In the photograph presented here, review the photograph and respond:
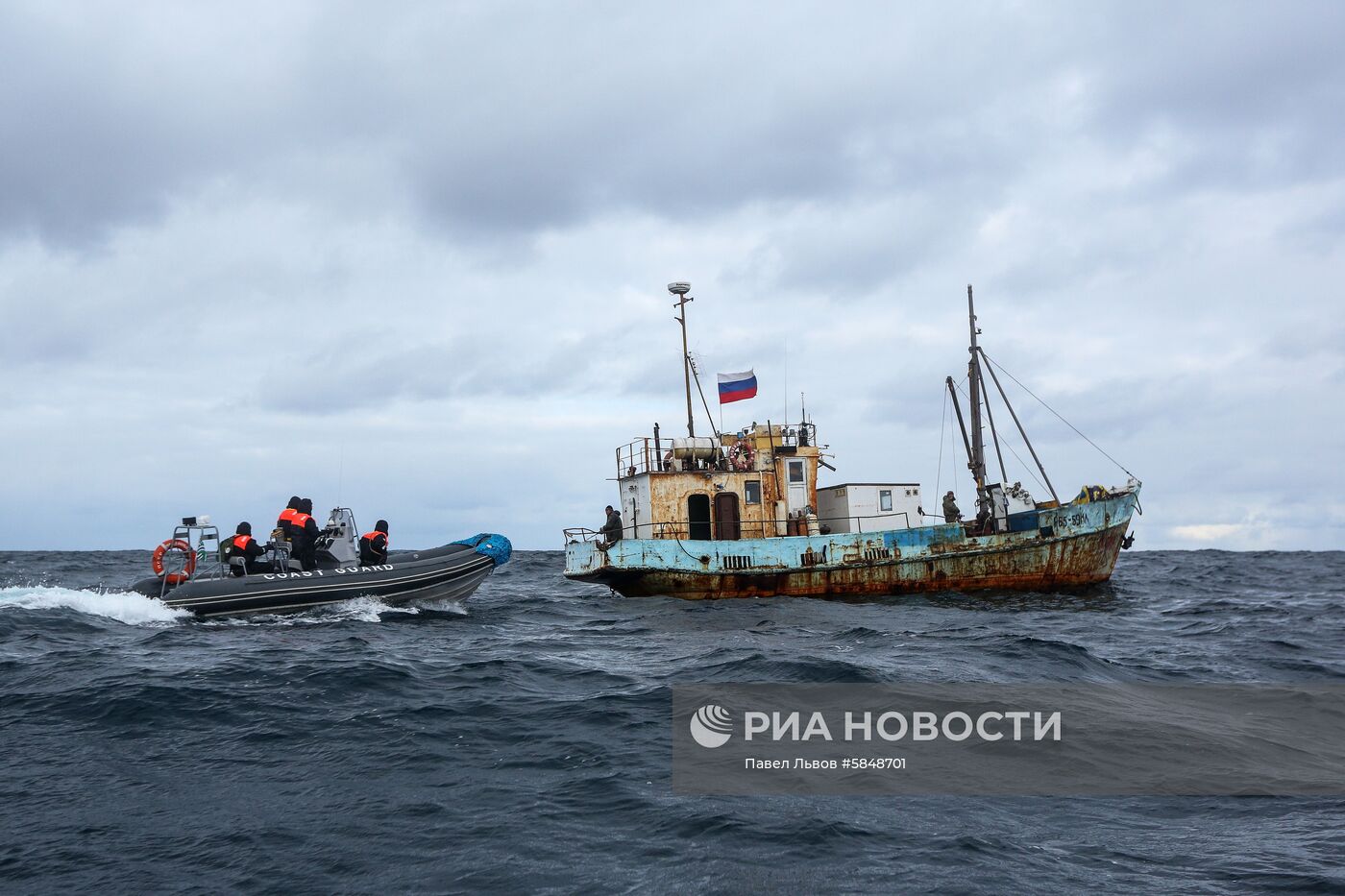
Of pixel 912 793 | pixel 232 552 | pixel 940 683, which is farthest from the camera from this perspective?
pixel 232 552

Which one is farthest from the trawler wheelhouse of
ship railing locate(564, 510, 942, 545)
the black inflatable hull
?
the black inflatable hull

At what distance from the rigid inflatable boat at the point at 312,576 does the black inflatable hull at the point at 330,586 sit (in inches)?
0.7

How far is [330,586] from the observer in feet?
59.8

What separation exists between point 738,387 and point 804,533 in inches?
190

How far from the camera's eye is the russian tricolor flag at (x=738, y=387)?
26750 millimetres

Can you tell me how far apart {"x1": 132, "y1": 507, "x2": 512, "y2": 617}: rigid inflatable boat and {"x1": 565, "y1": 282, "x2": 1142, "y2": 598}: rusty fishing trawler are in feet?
17.1

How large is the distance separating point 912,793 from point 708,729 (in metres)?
2.59

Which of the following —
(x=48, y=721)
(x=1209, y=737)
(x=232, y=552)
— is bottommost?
(x=1209, y=737)

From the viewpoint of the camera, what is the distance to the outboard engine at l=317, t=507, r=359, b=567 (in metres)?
19.6

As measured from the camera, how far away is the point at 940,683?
1152 centimetres

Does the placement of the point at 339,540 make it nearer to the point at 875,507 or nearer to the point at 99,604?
the point at 99,604

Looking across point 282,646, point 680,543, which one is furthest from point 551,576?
point 282,646

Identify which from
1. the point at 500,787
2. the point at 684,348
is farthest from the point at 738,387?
the point at 500,787

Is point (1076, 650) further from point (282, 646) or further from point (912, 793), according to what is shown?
point (282, 646)
